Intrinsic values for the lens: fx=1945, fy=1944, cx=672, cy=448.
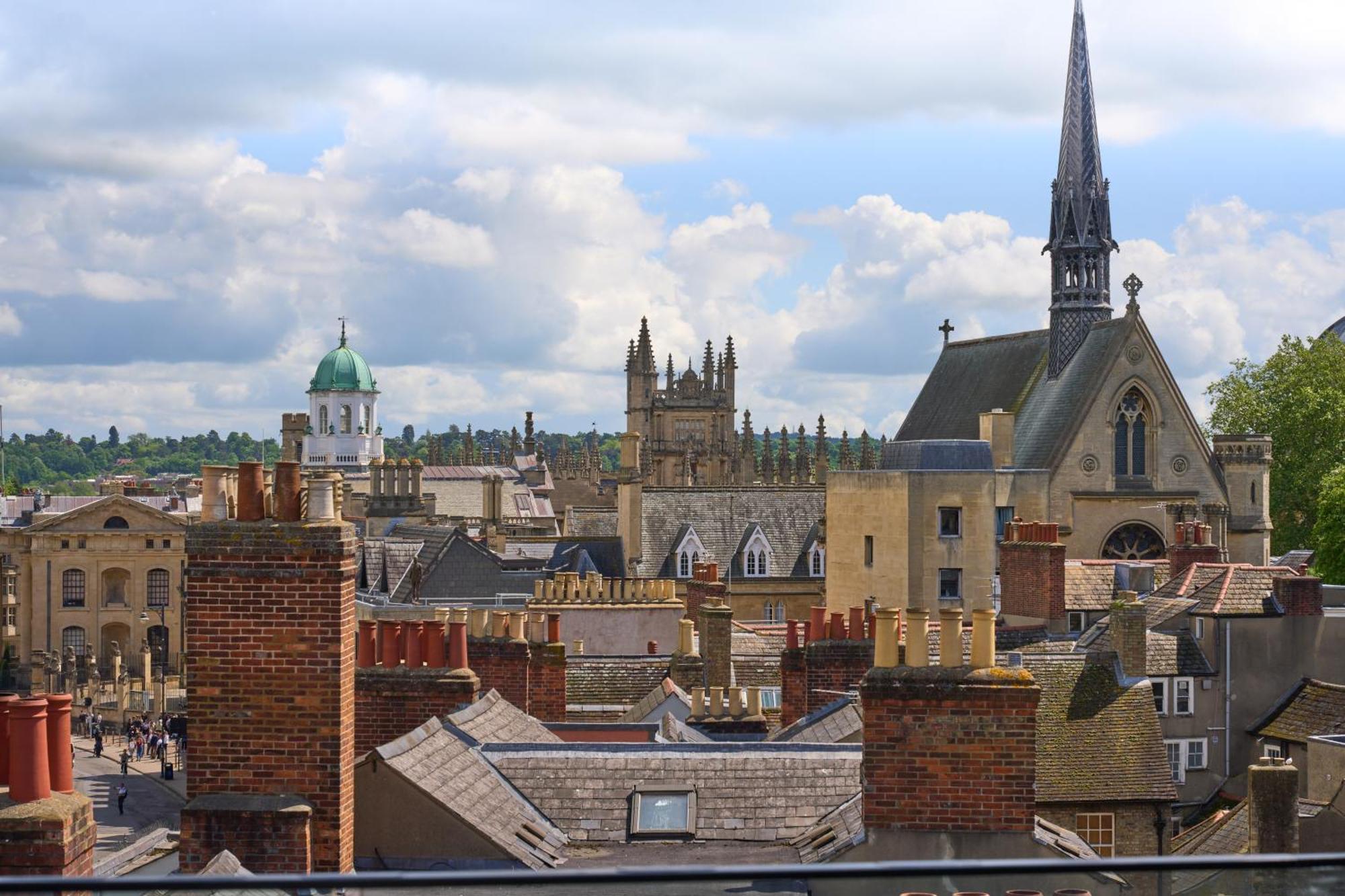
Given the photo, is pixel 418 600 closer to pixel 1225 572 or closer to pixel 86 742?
pixel 1225 572

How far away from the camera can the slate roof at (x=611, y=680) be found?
1193 inches

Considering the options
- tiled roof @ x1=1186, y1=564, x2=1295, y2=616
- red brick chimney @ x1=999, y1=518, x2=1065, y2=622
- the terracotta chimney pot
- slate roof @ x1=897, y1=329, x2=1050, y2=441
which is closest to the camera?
the terracotta chimney pot

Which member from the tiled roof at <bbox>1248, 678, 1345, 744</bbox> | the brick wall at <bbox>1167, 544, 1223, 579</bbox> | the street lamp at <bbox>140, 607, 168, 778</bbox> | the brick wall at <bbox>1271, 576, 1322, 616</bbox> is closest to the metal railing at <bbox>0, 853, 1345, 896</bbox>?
the tiled roof at <bbox>1248, 678, 1345, 744</bbox>

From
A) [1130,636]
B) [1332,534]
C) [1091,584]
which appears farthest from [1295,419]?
[1130,636]

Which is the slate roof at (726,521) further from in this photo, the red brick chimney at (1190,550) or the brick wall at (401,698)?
the brick wall at (401,698)

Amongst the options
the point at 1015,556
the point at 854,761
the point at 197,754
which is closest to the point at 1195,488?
the point at 1015,556

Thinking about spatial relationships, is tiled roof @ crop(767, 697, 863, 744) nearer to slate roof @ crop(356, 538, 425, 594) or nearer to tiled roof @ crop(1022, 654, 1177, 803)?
tiled roof @ crop(1022, 654, 1177, 803)

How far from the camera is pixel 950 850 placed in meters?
13.6

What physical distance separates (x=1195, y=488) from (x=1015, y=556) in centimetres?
2488

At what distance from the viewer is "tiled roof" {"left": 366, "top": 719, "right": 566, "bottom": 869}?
14.8m

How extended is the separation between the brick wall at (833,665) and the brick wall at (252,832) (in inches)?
479

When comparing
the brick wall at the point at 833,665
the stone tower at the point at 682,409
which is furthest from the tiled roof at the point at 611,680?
the stone tower at the point at 682,409

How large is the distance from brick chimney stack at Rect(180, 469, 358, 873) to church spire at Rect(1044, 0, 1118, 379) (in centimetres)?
5346

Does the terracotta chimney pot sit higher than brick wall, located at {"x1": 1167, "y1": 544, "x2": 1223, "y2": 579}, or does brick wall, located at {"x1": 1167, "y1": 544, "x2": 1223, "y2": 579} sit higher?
the terracotta chimney pot
